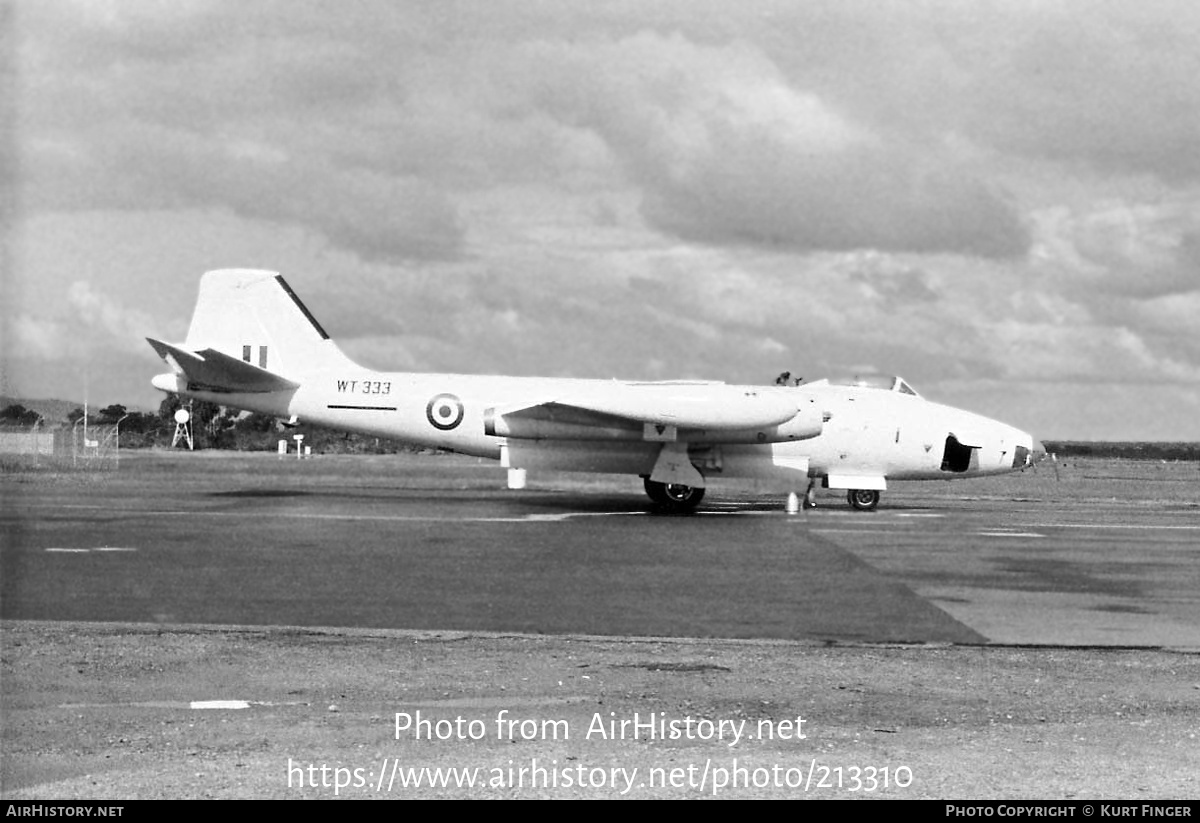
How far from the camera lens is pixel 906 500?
32.2 m

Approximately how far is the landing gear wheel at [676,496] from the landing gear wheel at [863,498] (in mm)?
3573

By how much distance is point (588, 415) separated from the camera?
25203mm

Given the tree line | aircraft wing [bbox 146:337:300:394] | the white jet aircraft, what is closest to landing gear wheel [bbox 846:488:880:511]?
the white jet aircraft

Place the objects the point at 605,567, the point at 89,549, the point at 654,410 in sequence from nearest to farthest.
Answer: the point at 605,567
the point at 89,549
the point at 654,410

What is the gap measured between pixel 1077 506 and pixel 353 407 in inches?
689

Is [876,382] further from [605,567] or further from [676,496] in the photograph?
[605,567]

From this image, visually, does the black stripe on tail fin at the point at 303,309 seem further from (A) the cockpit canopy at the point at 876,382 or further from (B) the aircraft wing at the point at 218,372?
(A) the cockpit canopy at the point at 876,382

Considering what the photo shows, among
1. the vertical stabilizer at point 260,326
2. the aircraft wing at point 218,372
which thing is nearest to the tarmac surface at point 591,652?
the aircraft wing at point 218,372

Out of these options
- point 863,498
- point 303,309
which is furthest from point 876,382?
point 303,309

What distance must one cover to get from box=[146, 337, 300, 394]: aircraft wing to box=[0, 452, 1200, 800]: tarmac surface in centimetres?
537

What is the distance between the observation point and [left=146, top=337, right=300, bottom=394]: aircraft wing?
85.3 ft

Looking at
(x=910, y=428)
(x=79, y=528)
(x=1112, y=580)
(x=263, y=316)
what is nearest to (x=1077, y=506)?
(x=910, y=428)

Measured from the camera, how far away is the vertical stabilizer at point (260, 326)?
2730 cm

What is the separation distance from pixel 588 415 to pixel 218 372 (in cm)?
787
